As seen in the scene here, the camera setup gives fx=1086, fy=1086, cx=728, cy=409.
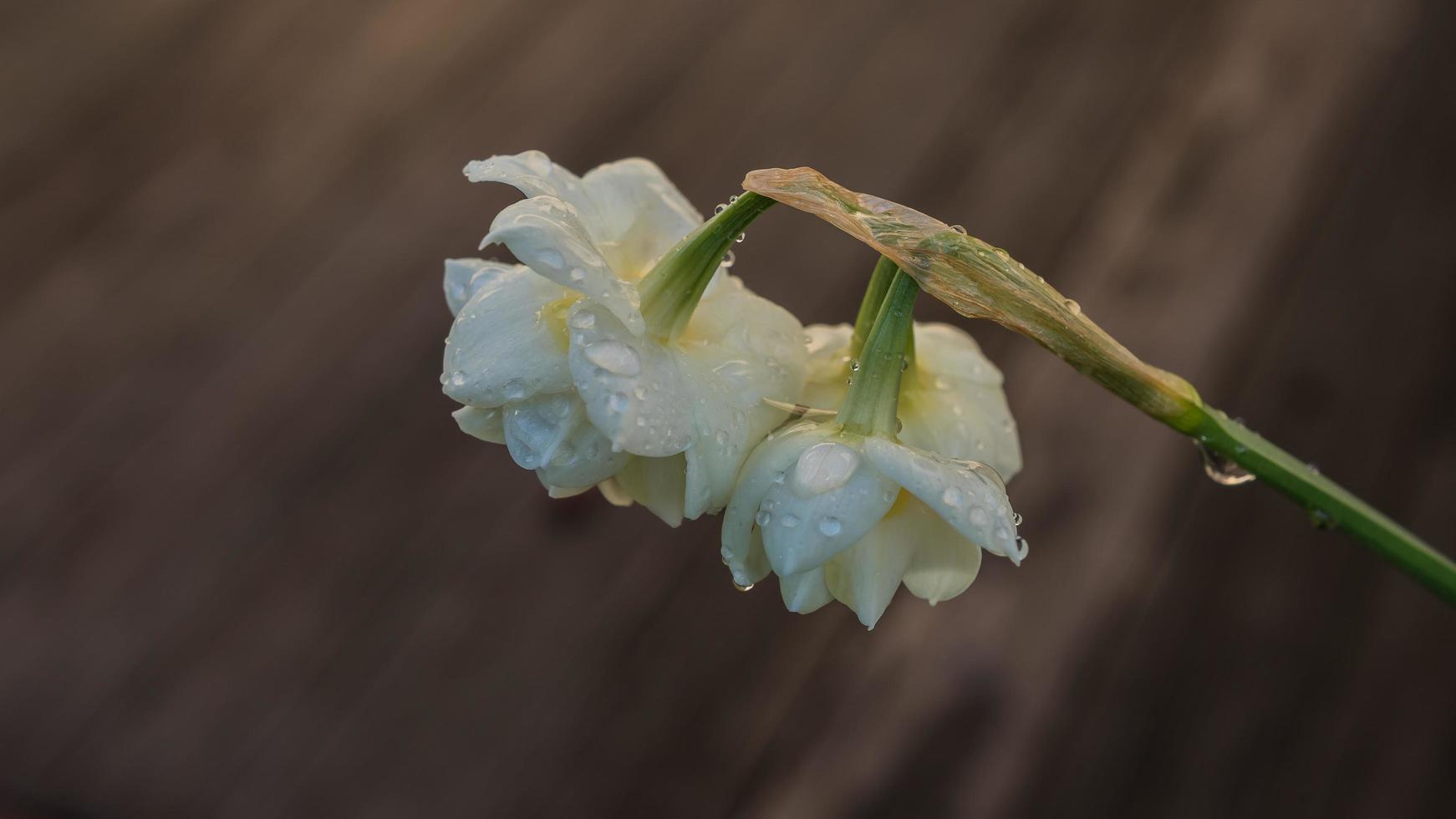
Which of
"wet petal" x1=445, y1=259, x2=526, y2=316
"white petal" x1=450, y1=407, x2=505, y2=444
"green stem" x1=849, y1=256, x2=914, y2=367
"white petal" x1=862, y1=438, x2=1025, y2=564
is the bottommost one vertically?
"white petal" x1=450, y1=407, x2=505, y2=444

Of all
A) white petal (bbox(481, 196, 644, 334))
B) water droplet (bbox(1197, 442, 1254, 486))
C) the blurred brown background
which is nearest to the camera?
white petal (bbox(481, 196, 644, 334))

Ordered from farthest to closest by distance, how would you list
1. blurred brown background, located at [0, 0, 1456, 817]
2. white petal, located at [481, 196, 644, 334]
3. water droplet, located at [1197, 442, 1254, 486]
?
1. blurred brown background, located at [0, 0, 1456, 817]
2. water droplet, located at [1197, 442, 1254, 486]
3. white petal, located at [481, 196, 644, 334]

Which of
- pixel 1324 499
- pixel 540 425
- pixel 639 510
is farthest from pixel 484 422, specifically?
pixel 639 510

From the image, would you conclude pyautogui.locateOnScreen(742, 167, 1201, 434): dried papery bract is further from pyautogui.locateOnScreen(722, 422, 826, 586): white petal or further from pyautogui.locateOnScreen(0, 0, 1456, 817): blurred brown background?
pyautogui.locateOnScreen(0, 0, 1456, 817): blurred brown background

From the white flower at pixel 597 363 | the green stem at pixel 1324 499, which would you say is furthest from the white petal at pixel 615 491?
the green stem at pixel 1324 499

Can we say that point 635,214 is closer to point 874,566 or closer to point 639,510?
point 874,566

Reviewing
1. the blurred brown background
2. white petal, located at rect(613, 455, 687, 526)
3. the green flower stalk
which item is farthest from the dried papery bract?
the blurred brown background

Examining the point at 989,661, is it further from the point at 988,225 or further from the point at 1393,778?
the point at 988,225

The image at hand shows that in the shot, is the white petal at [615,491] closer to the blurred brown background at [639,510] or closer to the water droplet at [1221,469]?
the water droplet at [1221,469]
